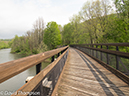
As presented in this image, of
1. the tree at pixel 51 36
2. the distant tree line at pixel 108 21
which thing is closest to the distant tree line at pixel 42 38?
the tree at pixel 51 36

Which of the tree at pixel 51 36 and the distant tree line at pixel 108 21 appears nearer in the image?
the distant tree line at pixel 108 21

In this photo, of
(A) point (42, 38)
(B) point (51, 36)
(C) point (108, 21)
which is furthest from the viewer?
(A) point (42, 38)

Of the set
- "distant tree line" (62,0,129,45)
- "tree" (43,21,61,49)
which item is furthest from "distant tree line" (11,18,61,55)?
"distant tree line" (62,0,129,45)

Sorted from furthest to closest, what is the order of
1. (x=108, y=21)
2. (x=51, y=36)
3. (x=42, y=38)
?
1. (x=42, y=38)
2. (x=51, y=36)
3. (x=108, y=21)

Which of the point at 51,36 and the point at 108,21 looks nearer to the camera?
the point at 108,21

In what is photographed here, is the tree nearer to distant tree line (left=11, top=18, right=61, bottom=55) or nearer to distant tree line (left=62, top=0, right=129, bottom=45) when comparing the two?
distant tree line (left=11, top=18, right=61, bottom=55)

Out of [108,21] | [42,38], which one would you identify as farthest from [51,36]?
[108,21]

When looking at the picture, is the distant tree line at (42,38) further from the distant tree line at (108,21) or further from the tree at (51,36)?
the distant tree line at (108,21)

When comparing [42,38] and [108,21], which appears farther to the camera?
[42,38]

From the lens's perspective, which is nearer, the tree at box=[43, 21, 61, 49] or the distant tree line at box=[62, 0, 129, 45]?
the distant tree line at box=[62, 0, 129, 45]

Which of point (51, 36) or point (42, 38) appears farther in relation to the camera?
point (42, 38)

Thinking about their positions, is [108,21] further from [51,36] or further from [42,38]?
[42,38]

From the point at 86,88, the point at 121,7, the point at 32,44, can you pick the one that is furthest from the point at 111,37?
the point at 32,44

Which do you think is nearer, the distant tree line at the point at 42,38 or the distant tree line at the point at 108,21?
the distant tree line at the point at 108,21
